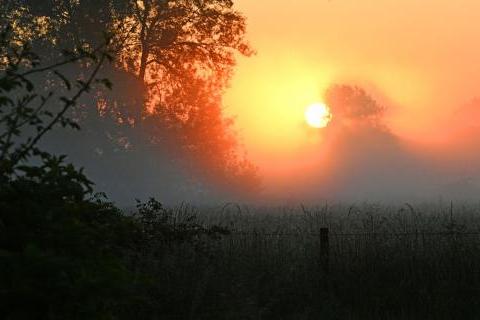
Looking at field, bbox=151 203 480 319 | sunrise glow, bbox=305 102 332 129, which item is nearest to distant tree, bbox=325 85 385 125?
sunrise glow, bbox=305 102 332 129

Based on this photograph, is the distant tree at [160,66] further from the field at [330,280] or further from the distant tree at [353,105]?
the distant tree at [353,105]

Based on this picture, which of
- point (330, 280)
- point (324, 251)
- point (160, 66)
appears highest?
point (160, 66)

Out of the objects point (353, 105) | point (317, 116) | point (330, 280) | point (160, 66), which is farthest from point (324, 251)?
point (353, 105)

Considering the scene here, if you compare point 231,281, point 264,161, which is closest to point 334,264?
point 231,281

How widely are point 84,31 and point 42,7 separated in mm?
3098

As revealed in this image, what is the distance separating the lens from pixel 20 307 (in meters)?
3.77

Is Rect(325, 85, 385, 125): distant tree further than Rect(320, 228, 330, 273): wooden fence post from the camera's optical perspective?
Yes

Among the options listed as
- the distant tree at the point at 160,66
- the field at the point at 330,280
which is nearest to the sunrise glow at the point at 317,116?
the distant tree at the point at 160,66

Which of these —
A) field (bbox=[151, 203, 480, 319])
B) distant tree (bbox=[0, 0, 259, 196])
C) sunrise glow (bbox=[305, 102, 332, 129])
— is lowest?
field (bbox=[151, 203, 480, 319])

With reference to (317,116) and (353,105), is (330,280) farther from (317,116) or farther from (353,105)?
(353,105)

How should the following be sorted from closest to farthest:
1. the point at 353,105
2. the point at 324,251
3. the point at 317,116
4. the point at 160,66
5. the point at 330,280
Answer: the point at 330,280 → the point at 324,251 → the point at 160,66 → the point at 317,116 → the point at 353,105

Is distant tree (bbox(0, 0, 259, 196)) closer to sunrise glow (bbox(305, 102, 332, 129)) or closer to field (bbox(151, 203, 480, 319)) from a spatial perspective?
field (bbox(151, 203, 480, 319))

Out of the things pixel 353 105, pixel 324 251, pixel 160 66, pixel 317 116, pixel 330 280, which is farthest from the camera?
pixel 353 105

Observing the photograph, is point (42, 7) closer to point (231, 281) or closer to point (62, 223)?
point (231, 281)
